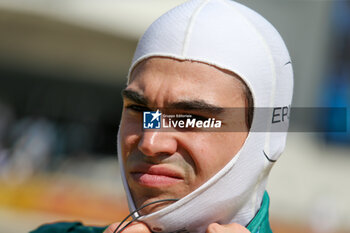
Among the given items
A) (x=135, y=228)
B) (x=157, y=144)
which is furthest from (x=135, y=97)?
(x=135, y=228)

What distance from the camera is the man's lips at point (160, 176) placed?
7.13ft

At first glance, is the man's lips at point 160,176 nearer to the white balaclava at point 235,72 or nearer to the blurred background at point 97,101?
the white balaclava at point 235,72

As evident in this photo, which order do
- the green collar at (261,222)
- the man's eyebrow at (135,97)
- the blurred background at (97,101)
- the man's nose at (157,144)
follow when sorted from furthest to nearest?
1. the blurred background at (97,101)
2. the green collar at (261,222)
3. the man's eyebrow at (135,97)
4. the man's nose at (157,144)

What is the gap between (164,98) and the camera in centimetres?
221

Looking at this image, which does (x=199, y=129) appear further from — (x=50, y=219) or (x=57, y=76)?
(x=57, y=76)

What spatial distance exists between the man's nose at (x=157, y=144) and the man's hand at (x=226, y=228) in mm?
346

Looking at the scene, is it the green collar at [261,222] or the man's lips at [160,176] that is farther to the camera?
the green collar at [261,222]

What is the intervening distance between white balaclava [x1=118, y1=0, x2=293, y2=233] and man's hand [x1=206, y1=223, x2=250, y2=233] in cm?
10

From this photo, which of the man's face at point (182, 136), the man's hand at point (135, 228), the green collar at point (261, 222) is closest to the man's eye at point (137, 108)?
the man's face at point (182, 136)

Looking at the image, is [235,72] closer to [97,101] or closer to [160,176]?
[160,176]

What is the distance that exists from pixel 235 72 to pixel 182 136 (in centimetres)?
37

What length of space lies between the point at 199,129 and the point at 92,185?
41.9ft

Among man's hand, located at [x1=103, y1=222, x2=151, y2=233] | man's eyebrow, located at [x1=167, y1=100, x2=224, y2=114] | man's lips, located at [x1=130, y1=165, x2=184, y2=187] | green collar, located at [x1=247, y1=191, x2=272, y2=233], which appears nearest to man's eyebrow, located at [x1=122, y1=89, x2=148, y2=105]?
man's eyebrow, located at [x1=167, y1=100, x2=224, y2=114]

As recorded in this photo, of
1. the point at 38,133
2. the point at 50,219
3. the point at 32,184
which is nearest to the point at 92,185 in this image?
the point at 32,184
